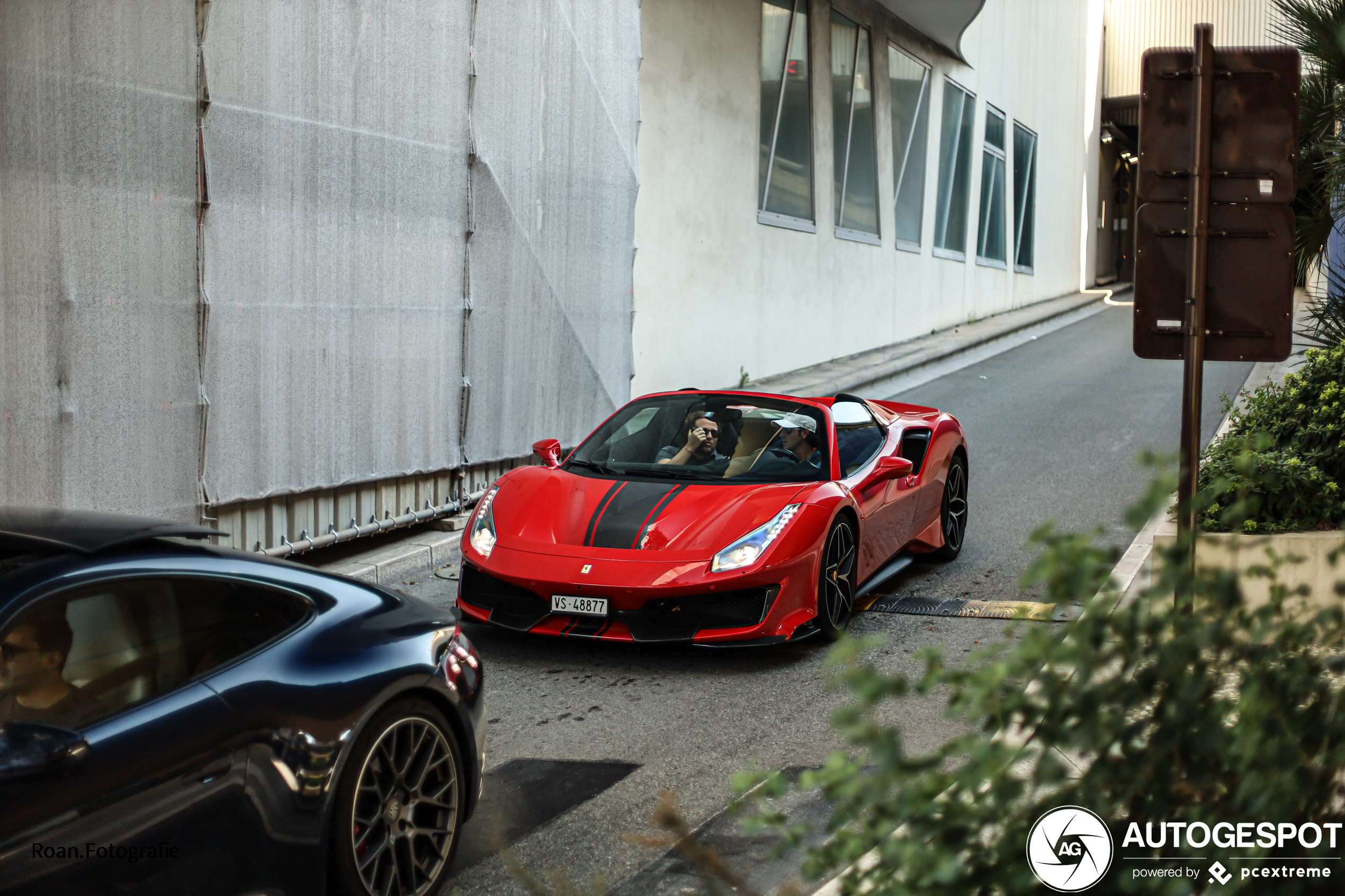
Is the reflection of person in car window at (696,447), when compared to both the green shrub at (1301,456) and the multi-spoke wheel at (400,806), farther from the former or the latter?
the multi-spoke wheel at (400,806)

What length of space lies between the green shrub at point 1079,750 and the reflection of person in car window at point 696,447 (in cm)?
533

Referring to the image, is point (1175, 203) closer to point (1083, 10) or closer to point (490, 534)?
point (490, 534)

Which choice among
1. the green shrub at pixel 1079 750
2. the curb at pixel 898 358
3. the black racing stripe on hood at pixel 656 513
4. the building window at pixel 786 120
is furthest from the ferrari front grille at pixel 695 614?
the building window at pixel 786 120

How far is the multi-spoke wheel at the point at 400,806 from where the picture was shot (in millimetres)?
3283

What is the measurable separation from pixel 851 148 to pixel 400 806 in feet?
57.2

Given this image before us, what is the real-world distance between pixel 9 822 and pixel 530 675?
356 centimetres

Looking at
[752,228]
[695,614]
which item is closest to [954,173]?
[752,228]

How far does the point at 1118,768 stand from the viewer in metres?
1.81

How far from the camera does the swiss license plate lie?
19.7 ft

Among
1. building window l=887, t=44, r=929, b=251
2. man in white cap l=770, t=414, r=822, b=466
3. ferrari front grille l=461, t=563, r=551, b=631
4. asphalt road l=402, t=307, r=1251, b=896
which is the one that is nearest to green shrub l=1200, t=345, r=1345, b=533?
asphalt road l=402, t=307, r=1251, b=896

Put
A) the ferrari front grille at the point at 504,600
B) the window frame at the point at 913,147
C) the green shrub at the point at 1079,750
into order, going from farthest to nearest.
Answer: the window frame at the point at 913,147 → the ferrari front grille at the point at 504,600 → the green shrub at the point at 1079,750

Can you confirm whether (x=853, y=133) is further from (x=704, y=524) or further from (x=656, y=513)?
(x=704, y=524)
